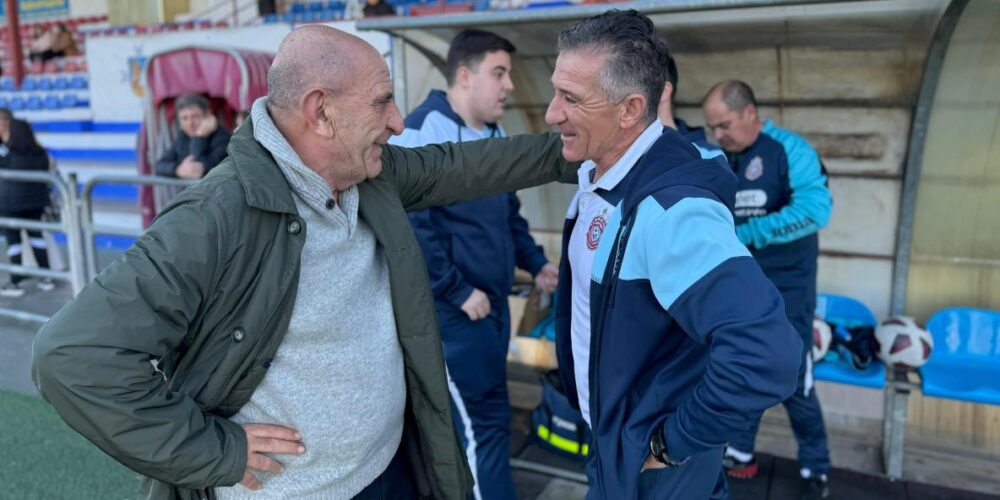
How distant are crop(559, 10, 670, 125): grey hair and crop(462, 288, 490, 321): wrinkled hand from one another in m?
1.23

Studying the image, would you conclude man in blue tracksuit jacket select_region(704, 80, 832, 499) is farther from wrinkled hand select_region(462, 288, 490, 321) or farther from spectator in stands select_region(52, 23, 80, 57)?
spectator in stands select_region(52, 23, 80, 57)

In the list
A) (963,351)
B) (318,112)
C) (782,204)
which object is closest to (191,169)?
(782,204)

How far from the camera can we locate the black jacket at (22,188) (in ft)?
20.8

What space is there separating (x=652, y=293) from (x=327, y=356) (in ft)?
2.21

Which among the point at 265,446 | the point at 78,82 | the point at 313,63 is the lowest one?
the point at 265,446

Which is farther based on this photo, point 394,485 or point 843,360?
point 843,360

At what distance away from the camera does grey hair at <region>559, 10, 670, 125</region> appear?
63.2 inches

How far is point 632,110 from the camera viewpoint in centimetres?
165

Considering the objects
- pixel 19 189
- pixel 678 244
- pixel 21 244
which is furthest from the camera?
pixel 21 244

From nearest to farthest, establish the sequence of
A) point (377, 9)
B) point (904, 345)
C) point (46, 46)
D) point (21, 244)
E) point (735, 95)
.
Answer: point (735, 95), point (904, 345), point (21, 244), point (377, 9), point (46, 46)

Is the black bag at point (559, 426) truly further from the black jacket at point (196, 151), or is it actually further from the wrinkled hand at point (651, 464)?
the black jacket at point (196, 151)

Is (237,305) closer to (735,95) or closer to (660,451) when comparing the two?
(660,451)

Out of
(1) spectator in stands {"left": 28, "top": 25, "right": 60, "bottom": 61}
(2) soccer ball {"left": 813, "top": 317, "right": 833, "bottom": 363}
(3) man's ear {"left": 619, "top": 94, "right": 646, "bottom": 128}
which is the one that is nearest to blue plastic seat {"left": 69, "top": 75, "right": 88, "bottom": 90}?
(1) spectator in stands {"left": 28, "top": 25, "right": 60, "bottom": 61}

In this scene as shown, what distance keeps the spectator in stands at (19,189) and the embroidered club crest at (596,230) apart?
6.32m
